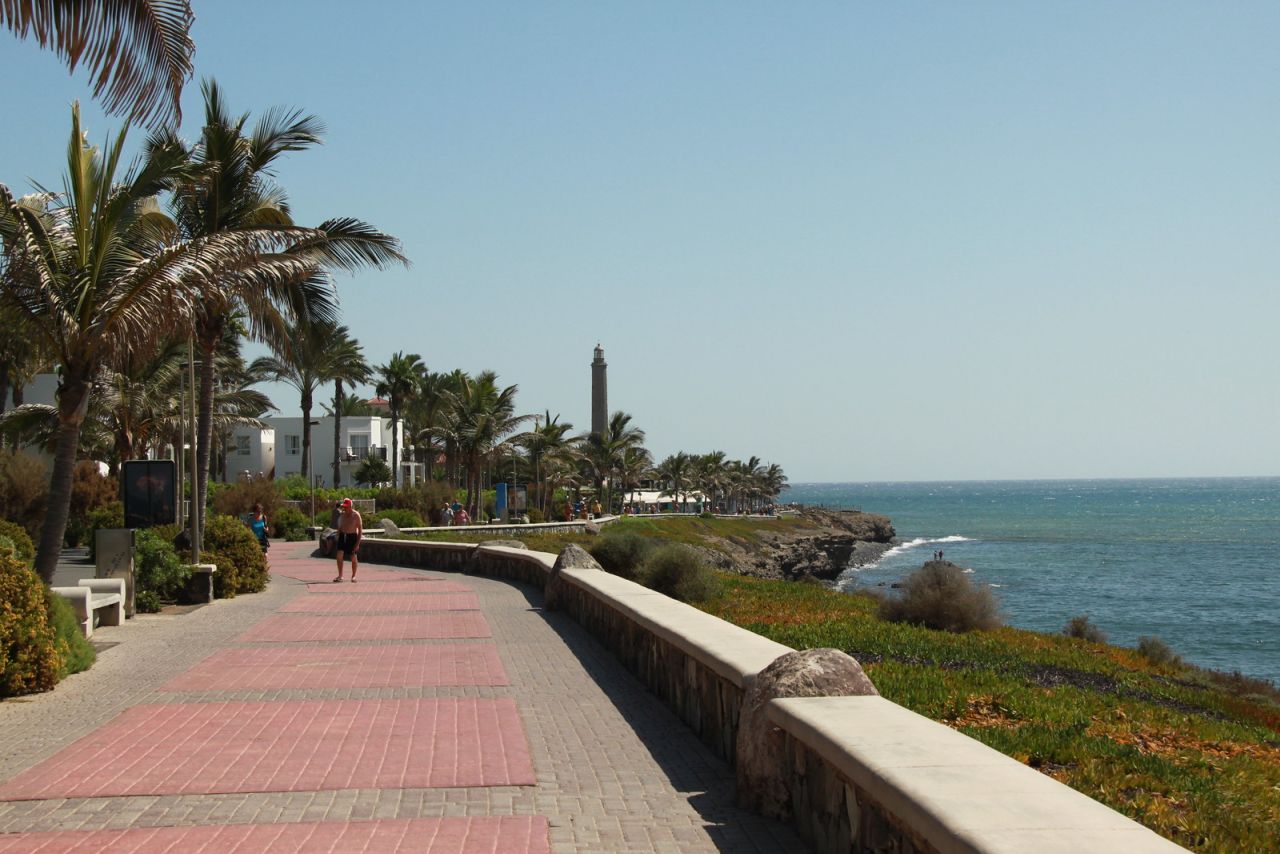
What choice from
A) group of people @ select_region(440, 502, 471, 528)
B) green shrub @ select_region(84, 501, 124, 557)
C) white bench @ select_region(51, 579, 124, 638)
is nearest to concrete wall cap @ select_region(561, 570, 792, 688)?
white bench @ select_region(51, 579, 124, 638)

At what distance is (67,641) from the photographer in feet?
37.2

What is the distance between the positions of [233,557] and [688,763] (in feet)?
47.2

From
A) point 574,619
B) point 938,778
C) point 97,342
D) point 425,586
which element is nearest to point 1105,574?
point 425,586

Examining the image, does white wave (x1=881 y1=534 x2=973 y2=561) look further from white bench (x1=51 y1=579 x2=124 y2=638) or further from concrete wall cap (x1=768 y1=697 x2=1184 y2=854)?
concrete wall cap (x1=768 y1=697 x2=1184 y2=854)

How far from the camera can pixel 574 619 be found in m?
16.0

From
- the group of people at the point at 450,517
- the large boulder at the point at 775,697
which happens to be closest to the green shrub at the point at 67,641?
the large boulder at the point at 775,697

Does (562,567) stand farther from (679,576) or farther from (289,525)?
(289,525)

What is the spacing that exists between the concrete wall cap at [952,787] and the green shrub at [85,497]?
1262 inches

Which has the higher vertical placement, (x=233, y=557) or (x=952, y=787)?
(x=233, y=557)

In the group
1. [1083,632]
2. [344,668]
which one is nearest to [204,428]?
[344,668]

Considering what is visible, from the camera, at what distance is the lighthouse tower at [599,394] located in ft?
376

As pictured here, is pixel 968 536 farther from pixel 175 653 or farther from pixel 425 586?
pixel 175 653

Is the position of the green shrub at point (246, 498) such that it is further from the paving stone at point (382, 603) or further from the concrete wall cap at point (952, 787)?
the concrete wall cap at point (952, 787)

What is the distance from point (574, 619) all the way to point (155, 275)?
21.4 feet
